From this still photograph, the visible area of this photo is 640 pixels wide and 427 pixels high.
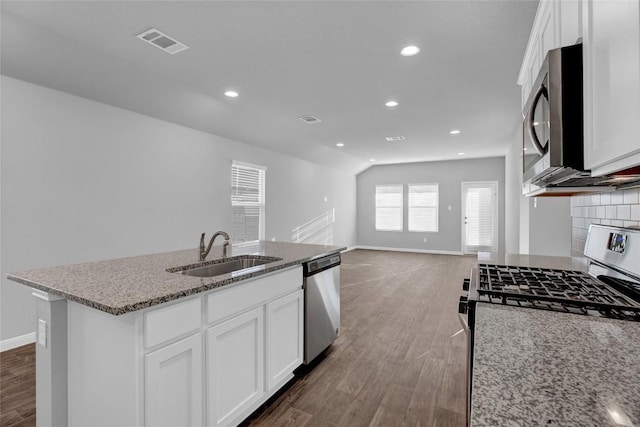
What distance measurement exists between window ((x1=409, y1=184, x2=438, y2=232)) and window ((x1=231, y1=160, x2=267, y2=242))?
4883 mm

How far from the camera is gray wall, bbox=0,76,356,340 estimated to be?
9.33 feet

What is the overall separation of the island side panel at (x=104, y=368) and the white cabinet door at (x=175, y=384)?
4 cm

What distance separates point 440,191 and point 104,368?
8.50 m

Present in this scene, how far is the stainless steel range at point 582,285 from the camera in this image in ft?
3.53

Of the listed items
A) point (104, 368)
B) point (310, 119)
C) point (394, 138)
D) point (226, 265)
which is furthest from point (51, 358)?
point (394, 138)

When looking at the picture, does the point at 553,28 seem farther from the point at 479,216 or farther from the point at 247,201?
the point at 479,216

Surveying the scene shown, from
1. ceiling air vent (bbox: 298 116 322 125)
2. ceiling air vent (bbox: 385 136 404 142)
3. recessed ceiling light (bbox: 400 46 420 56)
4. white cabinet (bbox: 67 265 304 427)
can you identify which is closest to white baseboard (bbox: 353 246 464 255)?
ceiling air vent (bbox: 385 136 404 142)

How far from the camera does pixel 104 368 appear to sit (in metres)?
1.36

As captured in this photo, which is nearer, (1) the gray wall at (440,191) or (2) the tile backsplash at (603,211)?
(2) the tile backsplash at (603,211)

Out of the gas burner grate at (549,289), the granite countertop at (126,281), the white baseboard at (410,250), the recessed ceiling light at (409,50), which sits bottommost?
the white baseboard at (410,250)

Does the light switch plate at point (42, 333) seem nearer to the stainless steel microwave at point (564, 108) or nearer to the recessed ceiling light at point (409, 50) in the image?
the stainless steel microwave at point (564, 108)

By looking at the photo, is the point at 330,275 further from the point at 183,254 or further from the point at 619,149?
the point at 619,149

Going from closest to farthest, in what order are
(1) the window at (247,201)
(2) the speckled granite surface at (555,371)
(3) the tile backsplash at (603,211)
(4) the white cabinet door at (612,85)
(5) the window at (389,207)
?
(2) the speckled granite surface at (555,371)
(4) the white cabinet door at (612,85)
(3) the tile backsplash at (603,211)
(1) the window at (247,201)
(5) the window at (389,207)

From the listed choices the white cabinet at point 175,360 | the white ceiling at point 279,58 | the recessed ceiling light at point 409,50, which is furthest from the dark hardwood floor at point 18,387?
the recessed ceiling light at point 409,50
